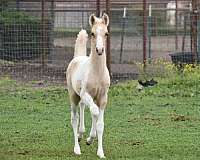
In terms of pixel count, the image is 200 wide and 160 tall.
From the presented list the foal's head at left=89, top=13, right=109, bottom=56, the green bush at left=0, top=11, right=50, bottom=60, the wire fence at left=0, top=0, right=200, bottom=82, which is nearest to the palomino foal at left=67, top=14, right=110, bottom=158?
the foal's head at left=89, top=13, right=109, bottom=56

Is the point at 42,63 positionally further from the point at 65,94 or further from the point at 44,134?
the point at 44,134

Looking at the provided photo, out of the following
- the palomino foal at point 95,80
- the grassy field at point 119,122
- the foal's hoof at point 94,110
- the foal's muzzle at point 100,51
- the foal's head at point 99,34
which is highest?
the foal's head at point 99,34

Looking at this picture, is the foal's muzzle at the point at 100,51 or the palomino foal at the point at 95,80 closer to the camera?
the foal's muzzle at the point at 100,51

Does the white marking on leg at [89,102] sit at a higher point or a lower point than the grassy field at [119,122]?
higher

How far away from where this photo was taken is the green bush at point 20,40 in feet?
54.3

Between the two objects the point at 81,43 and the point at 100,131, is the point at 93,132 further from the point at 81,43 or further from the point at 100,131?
the point at 81,43

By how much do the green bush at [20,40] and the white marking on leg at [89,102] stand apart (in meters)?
8.19

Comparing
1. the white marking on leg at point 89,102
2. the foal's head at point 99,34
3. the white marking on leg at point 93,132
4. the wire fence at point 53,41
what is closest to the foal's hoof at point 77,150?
the white marking on leg at point 93,132

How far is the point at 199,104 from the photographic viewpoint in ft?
42.2

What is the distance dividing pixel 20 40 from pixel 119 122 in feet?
20.7

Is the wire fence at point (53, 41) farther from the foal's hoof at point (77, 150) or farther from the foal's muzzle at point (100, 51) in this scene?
the foal's muzzle at point (100, 51)

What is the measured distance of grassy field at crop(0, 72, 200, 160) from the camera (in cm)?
855

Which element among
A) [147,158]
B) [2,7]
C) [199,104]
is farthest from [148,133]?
Result: [2,7]

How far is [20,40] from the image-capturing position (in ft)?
54.8
